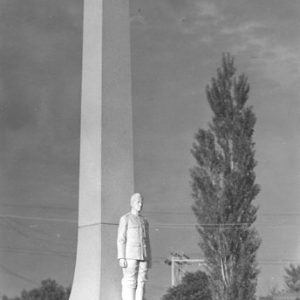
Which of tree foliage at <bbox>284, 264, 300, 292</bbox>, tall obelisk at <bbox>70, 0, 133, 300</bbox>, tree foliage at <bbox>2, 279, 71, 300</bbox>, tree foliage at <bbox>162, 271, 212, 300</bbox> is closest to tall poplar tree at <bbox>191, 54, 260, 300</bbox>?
tall obelisk at <bbox>70, 0, 133, 300</bbox>

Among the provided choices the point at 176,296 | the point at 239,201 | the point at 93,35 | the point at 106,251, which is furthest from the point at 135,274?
the point at 176,296

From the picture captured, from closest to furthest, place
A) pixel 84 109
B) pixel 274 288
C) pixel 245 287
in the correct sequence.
A: pixel 84 109
pixel 245 287
pixel 274 288

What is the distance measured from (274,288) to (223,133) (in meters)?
23.1

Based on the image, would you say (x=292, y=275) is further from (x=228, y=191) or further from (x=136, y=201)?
(x=136, y=201)

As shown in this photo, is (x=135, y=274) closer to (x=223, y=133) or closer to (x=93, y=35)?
(x=93, y=35)

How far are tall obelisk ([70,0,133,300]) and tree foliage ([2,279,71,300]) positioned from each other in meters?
21.7

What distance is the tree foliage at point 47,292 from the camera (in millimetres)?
30516

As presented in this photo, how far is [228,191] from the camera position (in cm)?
1655

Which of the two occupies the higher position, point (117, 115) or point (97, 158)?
point (117, 115)

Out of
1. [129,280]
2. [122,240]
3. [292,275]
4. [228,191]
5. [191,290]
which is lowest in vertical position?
[129,280]

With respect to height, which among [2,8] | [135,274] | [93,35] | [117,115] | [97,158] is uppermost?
[2,8]

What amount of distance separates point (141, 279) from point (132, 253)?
1.19 ft

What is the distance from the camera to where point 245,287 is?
51.9 ft

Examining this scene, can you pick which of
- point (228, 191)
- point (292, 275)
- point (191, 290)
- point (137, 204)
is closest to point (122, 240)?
point (137, 204)
